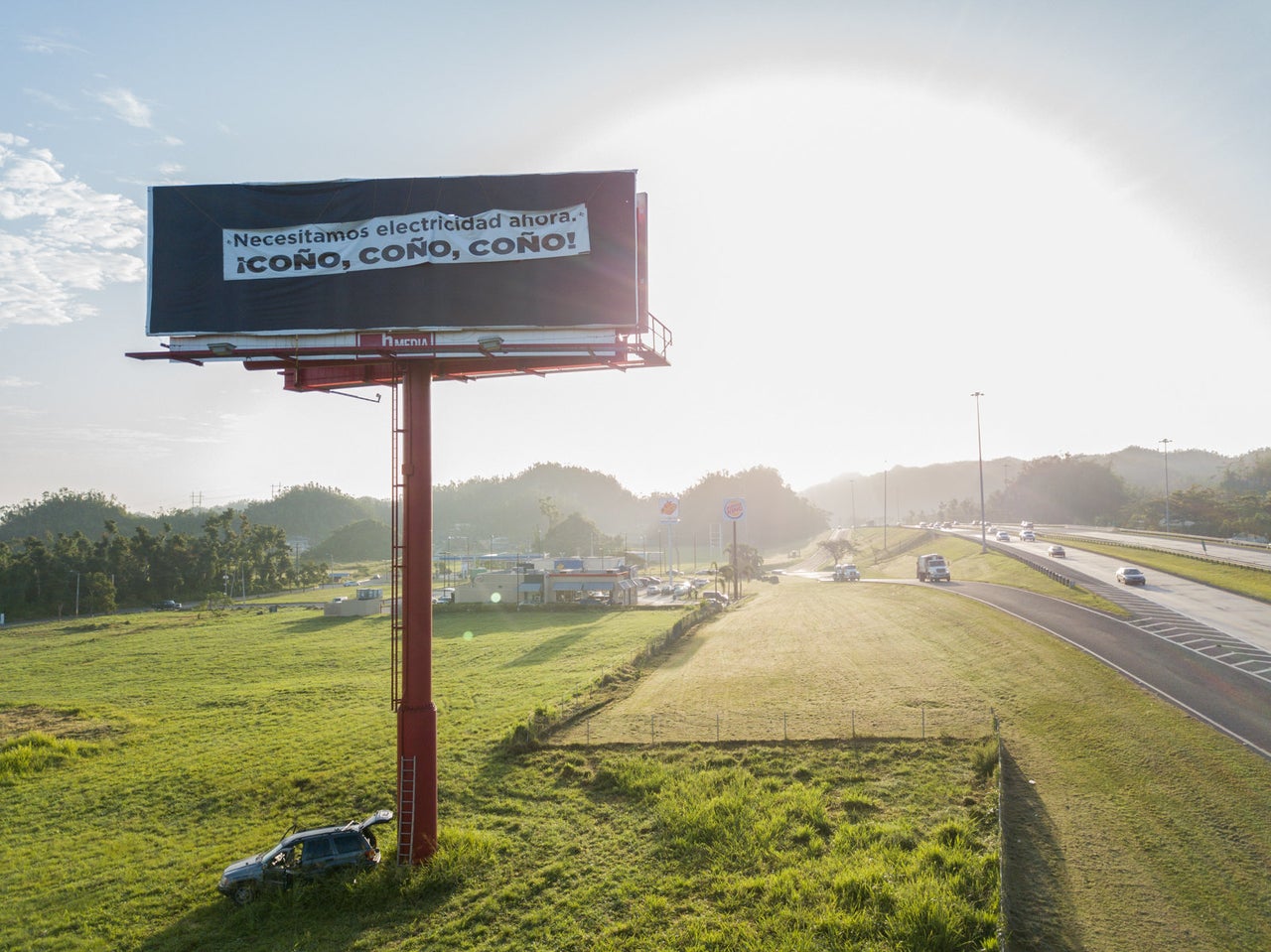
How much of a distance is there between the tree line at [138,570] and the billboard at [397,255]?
107078 millimetres

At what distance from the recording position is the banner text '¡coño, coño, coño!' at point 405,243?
18844 mm

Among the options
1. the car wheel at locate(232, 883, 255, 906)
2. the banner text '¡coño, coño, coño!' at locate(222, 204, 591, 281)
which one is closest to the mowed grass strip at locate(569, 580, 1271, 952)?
the car wheel at locate(232, 883, 255, 906)

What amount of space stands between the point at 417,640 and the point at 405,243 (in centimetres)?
1054

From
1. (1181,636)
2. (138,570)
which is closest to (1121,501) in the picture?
(1181,636)

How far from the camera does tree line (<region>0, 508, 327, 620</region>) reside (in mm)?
106625

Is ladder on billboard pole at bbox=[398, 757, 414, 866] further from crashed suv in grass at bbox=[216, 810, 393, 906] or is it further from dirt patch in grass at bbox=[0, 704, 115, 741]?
dirt patch in grass at bbox=[0, 704, 115, 741]

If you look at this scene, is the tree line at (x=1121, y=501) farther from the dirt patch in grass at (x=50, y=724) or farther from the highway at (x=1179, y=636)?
the dirt patch in grass at (x=50, y=724)

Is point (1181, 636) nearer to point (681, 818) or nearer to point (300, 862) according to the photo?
point (681, 818)

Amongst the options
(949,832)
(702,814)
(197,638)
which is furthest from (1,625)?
(949,832)

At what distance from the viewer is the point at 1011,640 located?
4041cm

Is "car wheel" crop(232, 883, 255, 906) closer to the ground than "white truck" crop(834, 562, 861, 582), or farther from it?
closer to the ground

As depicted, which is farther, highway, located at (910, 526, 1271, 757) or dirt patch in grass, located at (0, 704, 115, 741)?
dirt patch in grass, located at (0, 704, 115, 741)

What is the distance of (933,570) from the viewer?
73062mm

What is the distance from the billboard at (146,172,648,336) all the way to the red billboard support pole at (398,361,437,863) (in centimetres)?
225
